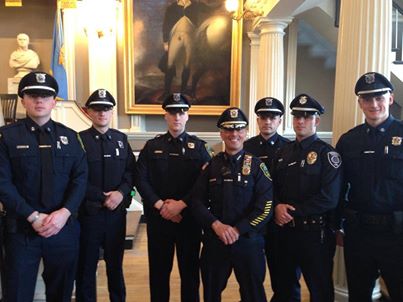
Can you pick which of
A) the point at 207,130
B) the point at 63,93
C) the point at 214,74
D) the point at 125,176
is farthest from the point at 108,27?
the point at 125,176

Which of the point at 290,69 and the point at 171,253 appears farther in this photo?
the point at 290,69

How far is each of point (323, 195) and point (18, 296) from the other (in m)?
1.79

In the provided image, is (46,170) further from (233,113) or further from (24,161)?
(233,113)

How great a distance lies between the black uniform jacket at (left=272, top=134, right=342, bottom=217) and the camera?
6.67 feet

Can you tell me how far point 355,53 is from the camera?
96.8 inches

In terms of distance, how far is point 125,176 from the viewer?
248 centimetres

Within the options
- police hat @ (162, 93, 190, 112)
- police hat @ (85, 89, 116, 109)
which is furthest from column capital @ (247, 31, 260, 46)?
police hat @ (85, 89, 116, 109)

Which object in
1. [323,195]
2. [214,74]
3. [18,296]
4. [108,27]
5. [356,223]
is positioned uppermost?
[108,27]

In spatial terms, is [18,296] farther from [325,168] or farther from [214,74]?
[214,74]

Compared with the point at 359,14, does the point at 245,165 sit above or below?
below

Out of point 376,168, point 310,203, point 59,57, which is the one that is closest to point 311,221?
point 310,203

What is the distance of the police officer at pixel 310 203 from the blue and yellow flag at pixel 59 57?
17.0ft

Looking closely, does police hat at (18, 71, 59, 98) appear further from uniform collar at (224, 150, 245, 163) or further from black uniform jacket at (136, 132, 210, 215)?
uniform collar at (224, 150, 245, 163)

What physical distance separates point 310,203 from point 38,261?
1.58 m
